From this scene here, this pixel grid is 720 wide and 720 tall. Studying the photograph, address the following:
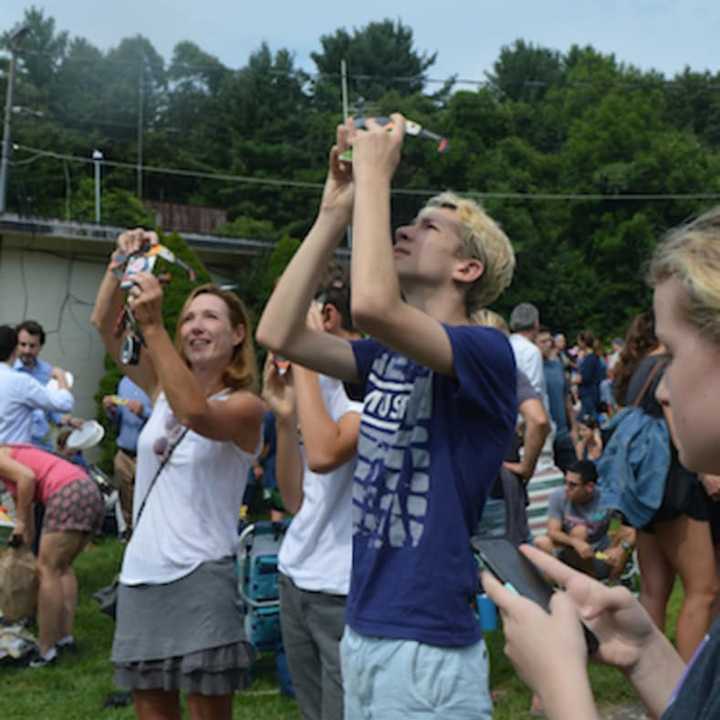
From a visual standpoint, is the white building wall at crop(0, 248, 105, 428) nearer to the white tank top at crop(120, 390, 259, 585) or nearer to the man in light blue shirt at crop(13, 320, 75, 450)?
the man in light blue shirt at crop(13, 320, 75, 450)

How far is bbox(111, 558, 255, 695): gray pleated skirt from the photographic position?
10.6 feet

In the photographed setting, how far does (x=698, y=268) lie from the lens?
4.47 ft

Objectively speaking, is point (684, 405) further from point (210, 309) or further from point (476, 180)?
point (476, 180)

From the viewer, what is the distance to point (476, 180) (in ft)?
139

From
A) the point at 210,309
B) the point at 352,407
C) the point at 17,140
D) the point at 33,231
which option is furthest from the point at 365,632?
the point at 17,140

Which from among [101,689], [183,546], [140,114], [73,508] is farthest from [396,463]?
[140,114]

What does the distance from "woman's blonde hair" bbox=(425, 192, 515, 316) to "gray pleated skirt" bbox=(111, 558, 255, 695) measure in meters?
1.29

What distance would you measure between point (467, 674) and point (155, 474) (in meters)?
1.46

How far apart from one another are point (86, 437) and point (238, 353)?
14.1 feet

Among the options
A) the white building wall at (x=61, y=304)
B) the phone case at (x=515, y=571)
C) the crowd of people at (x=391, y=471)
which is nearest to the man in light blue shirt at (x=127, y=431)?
A: the white building wall at (x=61, y=304)

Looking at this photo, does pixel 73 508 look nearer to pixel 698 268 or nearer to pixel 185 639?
pixel 185 639

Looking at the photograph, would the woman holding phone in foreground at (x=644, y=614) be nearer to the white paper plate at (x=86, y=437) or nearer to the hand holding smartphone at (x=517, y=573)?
the hand holding smartphone at (x=517, y=573)

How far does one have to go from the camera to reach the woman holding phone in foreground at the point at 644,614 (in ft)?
4.26

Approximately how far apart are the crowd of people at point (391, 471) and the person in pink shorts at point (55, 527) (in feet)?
8.42
